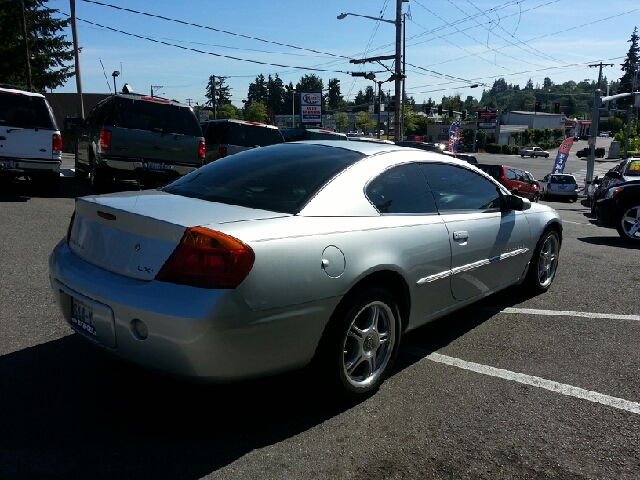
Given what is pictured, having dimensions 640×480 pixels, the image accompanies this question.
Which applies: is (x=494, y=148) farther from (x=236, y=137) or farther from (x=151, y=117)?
(x=151, y=117)

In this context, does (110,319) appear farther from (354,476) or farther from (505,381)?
(505,381)

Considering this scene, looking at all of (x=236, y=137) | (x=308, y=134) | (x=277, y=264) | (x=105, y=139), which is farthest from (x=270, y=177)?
(x=308, y=134)

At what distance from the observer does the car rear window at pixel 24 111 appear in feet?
32.8

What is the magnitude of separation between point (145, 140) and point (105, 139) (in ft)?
2.31

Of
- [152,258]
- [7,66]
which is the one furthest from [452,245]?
[7,66]

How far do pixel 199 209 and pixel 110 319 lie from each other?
0.73m

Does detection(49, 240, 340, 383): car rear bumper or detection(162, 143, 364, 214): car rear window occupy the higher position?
detection(162, 143, 364, 214): car rear window

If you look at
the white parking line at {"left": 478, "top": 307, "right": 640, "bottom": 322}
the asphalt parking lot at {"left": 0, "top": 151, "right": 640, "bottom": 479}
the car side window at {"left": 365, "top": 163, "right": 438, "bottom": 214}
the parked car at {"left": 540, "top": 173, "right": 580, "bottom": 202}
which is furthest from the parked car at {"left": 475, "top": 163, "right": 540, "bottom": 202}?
the car side window at {"left": 365, "top": 163, "right": 438, "bottom": 214}

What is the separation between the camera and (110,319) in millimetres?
2814

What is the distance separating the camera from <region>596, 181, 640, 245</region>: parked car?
31.3 ft

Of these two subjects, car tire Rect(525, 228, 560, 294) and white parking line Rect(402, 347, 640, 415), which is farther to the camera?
car tire Rect(525, 228, 560, 294)

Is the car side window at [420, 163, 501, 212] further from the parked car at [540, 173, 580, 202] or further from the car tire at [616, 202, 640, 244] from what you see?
the parked car at [540, 173, 580, 202]

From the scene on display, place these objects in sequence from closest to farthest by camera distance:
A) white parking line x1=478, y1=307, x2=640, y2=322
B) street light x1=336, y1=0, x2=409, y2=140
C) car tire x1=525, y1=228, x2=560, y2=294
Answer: white parking line x1=478, y1=307, x2=640, y2=322 < car tire x1=525, y1=228, x2=560, y2=294 < street light x1=336, y1=0, x2=409, y2=140

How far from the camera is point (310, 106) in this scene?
42.3 metres
